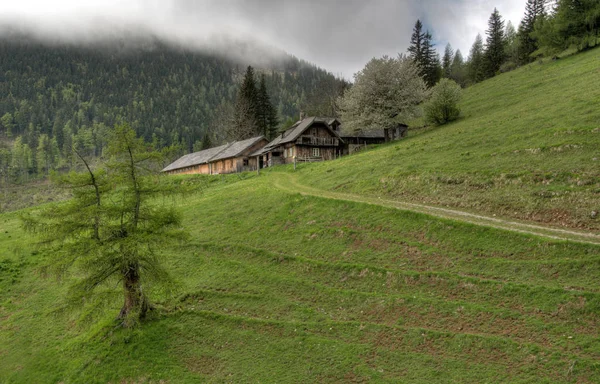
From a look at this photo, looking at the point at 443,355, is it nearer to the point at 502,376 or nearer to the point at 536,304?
the point at 502,376

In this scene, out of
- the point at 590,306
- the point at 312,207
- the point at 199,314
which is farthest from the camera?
the point at 312,207

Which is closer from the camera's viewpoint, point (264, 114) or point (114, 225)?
point (114, 225)

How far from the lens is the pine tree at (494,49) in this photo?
83.8m


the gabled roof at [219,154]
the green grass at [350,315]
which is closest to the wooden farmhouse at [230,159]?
the gabled roof at [219,154]

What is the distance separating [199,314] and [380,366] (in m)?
9.79

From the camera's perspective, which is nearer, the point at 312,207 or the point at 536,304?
the point at 536,304

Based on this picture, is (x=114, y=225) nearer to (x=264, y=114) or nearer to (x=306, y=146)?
(x=306, y=146)

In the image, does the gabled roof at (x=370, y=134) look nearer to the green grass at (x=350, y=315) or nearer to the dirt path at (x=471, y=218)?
the dirt path at (x=471, y=218)

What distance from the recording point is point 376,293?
652 inches

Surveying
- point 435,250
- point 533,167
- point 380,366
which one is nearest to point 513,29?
point 533,167

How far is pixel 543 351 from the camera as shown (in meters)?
11.4

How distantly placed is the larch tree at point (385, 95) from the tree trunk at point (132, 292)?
42.0m

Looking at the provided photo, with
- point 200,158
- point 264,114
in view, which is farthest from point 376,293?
point 264,114

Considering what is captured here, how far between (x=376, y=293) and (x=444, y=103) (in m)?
39.6
